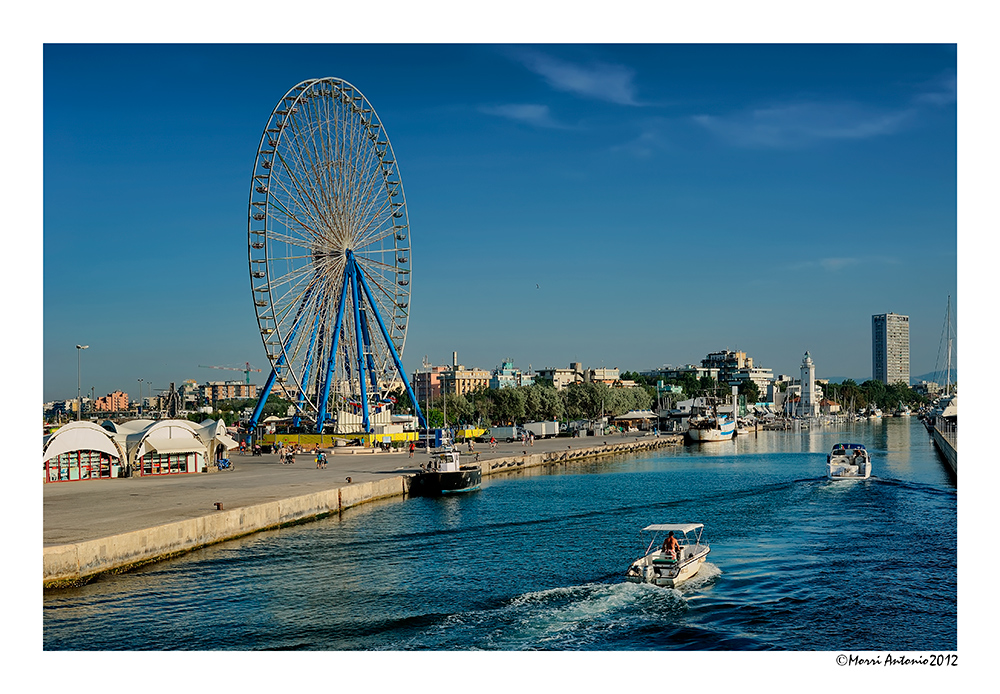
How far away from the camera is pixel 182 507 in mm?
34656

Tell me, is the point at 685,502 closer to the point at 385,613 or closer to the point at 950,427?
the point at 385,613

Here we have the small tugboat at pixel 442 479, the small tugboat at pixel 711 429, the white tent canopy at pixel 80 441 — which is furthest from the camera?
the small tugboat at pixel 711 429

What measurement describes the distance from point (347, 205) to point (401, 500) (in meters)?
28.6

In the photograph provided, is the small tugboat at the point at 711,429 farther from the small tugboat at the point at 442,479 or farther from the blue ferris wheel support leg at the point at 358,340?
the small tugboat at the point at 442,479

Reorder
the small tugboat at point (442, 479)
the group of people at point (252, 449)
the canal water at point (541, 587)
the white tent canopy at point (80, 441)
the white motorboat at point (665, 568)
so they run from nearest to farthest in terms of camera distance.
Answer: the canal water at point (541, 587), the white motorboat at point (665, 568), the white tent canopy at point (80, 441), the small tugboat at point (442, 479), the group of people at point (252, 449)

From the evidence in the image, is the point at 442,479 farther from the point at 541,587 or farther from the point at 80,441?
the point at 541,587

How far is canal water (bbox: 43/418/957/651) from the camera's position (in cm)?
2089

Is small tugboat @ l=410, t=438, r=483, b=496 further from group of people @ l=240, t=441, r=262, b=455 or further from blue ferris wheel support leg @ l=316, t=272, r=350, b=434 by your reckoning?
group of people @ l=240, t=441, r=262, b=455

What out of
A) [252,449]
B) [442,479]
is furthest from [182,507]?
[252,449]

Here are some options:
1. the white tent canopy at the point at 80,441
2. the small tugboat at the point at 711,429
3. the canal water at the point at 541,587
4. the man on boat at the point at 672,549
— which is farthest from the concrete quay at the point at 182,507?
the small tugboat at the point at 711,429

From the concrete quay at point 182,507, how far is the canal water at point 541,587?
0.75m

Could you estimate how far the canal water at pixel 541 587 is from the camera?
20891 mm
